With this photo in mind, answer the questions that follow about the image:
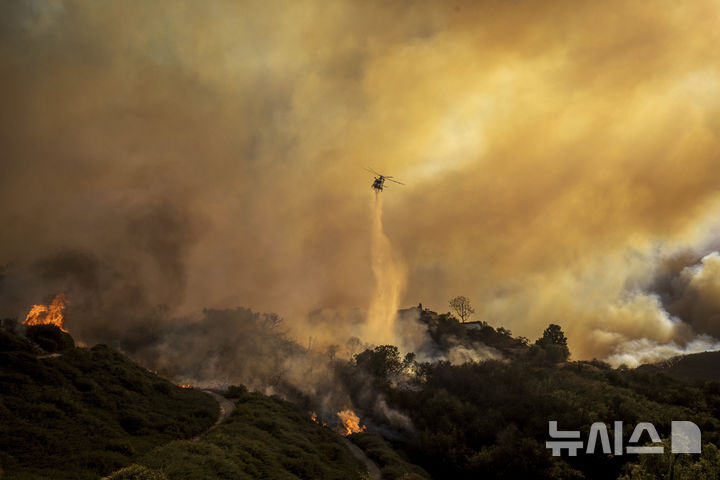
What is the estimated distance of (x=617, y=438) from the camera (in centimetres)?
5072

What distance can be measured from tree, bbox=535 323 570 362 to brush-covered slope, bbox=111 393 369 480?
8771 centimetres

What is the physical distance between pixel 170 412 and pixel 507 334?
147 meters

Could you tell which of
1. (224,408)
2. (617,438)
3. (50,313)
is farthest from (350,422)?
(50,313)

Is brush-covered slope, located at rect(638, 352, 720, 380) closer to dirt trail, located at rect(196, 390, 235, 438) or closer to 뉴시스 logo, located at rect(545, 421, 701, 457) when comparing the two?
뉴시스 logo, located at rect(545, 421, 701, 457)

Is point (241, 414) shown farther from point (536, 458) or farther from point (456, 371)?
point (456, 371)

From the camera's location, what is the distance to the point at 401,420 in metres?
81.0

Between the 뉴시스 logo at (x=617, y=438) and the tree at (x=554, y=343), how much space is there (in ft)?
223

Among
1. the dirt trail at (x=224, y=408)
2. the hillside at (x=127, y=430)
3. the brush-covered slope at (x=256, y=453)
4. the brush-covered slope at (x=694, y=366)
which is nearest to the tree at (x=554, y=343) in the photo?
the brush-covered slope at (x=694, y=366)

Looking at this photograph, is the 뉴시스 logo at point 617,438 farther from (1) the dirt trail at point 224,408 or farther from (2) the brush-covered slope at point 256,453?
(1) the dirt trail at point 224,408

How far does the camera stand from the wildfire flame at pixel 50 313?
79438 mm

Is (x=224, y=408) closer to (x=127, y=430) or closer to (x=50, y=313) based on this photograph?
(x=127, y=430)

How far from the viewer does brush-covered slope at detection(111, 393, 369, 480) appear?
28.1 m

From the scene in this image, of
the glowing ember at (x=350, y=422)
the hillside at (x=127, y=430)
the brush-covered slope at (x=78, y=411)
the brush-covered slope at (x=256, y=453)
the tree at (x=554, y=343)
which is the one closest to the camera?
the brush-covered slope at (x=256, y=453)

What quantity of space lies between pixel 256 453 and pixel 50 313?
80518 millimetres
